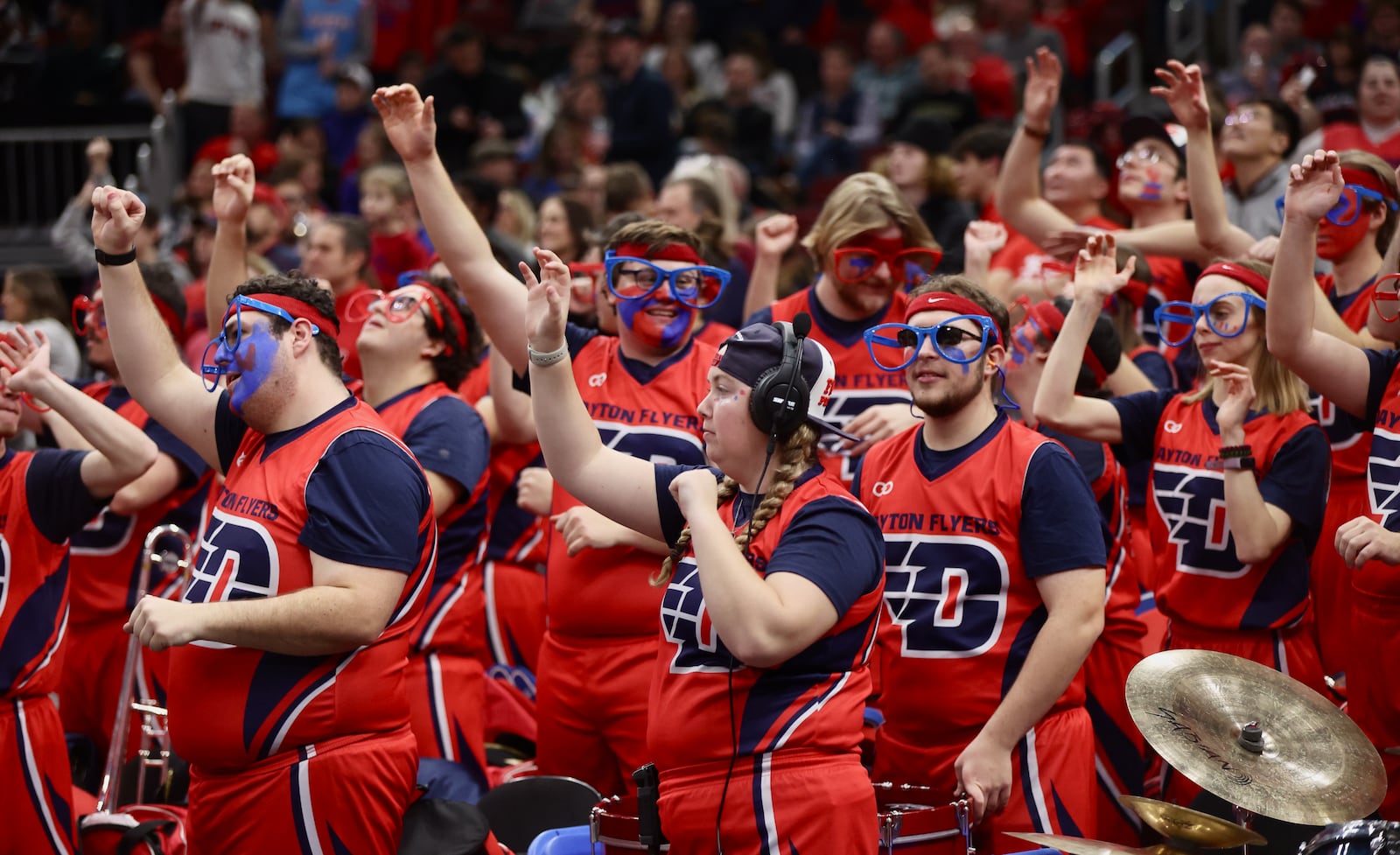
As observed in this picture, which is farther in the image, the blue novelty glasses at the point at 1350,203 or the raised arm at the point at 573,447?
the blue novelty glasses at the point at 1350,203

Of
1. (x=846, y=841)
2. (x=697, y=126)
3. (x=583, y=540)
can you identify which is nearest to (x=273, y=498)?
(x=583, y=540)

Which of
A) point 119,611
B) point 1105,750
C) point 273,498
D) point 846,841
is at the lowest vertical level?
point 119,611

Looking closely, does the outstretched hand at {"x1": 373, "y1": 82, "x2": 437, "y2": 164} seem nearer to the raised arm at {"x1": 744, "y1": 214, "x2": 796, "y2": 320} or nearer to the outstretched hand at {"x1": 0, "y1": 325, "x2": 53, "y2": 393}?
the outstretched hand at {"x1": 0, "y1": 325, "x2": 53, "y2": 393}

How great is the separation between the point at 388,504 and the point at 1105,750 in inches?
103

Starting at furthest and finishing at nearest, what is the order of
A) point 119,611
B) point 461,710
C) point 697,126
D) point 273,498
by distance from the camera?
point 697,126 → point 119,611 → point 461,710 → point 273,498

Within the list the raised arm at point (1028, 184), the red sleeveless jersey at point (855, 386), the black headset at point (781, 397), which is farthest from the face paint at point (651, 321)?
the raised arm at point (1028, 184)

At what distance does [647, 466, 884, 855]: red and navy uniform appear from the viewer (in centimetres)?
355

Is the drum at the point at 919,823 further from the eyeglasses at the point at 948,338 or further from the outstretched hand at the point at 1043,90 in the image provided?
the outstretched hand at the point at 1043,90

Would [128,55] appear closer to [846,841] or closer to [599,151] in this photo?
[599,151]

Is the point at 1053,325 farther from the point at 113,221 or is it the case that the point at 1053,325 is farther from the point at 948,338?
the point at 113,221

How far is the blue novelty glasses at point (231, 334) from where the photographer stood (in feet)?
13.8

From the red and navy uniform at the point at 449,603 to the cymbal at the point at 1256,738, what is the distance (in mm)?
2457

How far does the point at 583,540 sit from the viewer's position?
15.7 feet

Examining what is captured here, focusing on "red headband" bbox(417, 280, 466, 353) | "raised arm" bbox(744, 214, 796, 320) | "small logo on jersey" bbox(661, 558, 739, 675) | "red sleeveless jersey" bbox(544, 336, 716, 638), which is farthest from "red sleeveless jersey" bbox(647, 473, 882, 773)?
"raised arm" bbox(744, 214, 796, 320)
